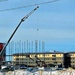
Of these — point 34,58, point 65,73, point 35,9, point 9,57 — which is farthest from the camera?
point 34,58

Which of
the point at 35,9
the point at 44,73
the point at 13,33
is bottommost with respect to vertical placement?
the point at 44,73

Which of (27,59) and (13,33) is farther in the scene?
(27,59)

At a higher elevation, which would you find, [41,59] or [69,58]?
[69,58]

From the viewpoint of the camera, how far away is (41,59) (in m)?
124

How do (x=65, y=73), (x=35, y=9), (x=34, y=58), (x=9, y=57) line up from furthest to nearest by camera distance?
1. (x=34, y=58)
2. (x=9, y=57)
3. (x=35, y=9)
4. (x=65, y=73)

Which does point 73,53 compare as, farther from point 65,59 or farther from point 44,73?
point 44,73

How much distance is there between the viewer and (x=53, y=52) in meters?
127

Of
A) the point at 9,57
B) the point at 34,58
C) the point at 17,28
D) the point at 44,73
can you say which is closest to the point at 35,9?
the point at 17,28

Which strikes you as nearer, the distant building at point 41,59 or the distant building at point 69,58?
the distant building at point 41,59

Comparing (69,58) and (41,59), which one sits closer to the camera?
(69,58)

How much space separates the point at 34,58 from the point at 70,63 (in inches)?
556

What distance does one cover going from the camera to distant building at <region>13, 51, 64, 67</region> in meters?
115

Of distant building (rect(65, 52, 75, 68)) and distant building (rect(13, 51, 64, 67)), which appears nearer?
distant building (rect(13, 51, 64, 67))

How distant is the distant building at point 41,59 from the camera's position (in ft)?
376
